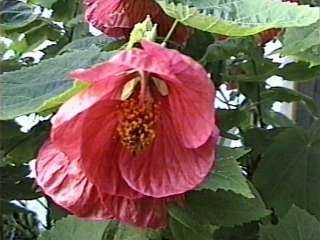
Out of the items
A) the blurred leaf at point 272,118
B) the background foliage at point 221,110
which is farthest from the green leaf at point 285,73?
the blurred leaf at point 272,118

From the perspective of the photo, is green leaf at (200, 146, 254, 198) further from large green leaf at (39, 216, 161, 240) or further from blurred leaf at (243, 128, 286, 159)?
blurred leaf at (243, 128, 286, 159)

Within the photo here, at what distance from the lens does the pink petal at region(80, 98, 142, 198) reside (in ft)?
1.07

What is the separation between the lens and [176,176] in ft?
1.06

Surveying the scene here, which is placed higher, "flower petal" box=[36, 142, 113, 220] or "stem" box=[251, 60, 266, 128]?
"flower petal" box=[36, 142, 113, 220]

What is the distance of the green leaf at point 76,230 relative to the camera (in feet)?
1.38

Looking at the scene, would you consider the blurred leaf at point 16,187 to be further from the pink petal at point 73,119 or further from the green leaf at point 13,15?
the pink petal at point 73,119

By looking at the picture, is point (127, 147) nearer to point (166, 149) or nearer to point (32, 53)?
point (166, 149)

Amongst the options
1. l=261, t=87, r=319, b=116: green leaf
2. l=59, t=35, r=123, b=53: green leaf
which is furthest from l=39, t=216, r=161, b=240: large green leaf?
l=261, t=87, r=319, b=116: green leaf

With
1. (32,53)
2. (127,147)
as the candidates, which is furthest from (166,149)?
(32,53)

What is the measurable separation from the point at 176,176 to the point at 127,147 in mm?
32

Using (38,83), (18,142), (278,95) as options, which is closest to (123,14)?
(38,83)

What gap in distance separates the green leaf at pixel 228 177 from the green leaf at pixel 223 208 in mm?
44

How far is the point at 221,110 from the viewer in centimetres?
58

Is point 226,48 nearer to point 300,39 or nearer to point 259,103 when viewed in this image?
point 300,39
